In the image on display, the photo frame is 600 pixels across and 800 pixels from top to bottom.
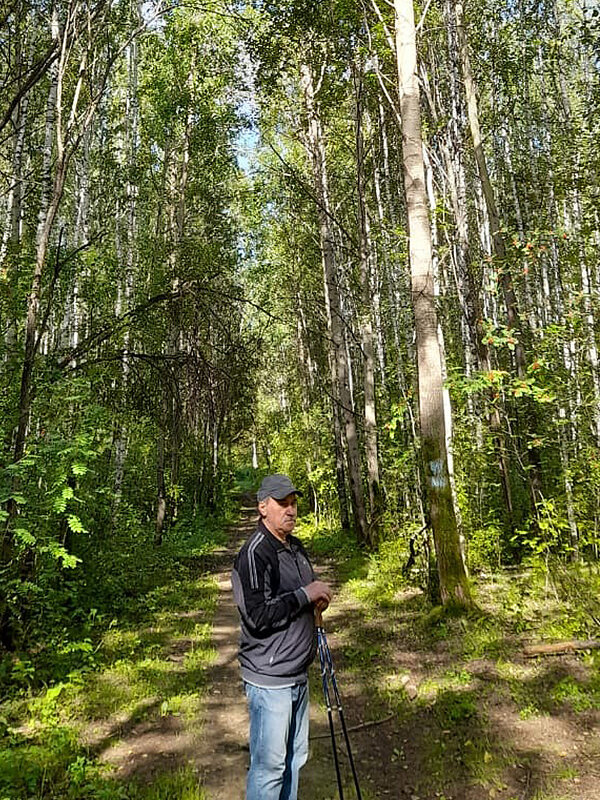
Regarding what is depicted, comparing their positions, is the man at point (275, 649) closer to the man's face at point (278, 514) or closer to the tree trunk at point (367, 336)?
the man's face at point (278, 514)

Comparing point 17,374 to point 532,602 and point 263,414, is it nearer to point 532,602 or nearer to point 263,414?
point 532,602

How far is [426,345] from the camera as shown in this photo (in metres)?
7.06

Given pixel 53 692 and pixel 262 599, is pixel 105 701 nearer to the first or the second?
pixel 53 692

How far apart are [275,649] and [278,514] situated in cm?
63

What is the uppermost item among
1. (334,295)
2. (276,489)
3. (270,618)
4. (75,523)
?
(334,295)

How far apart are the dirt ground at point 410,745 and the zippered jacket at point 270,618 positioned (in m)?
1.54

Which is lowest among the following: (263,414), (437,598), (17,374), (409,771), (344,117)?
(409,771)

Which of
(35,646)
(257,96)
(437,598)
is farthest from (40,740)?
(257,96)

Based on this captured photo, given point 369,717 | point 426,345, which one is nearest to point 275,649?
point 369,717

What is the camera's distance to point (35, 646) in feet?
19.2

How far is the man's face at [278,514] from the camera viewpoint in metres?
2.98

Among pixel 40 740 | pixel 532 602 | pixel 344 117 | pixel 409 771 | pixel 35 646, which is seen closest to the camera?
pixel 409 771

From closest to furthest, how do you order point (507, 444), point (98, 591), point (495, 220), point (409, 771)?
point (409, 771), point (98, 591), point (495, 220), point (507, 444)

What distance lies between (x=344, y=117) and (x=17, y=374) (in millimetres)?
13786
